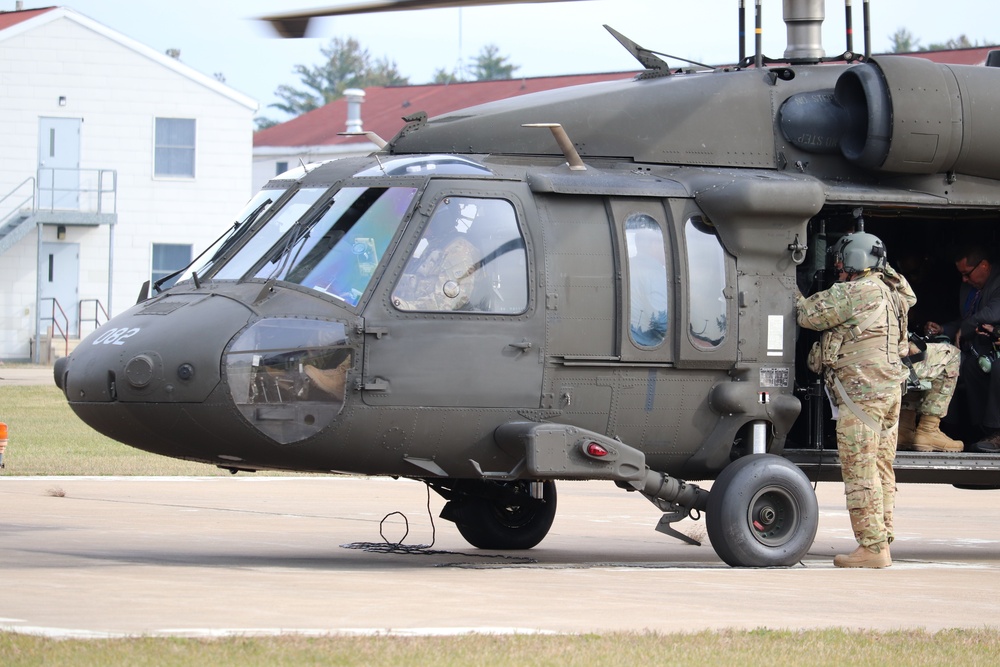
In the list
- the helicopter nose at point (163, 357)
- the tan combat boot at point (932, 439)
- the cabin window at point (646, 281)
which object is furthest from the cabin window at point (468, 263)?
the tan combat boot at point (932, 439)

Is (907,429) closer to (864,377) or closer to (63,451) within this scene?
(864,377)

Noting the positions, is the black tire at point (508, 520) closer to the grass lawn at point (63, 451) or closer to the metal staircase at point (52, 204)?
the grass lawn at point (63, 451)

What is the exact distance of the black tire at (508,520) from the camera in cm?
1202

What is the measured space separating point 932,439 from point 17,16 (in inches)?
1388

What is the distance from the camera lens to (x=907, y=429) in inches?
470

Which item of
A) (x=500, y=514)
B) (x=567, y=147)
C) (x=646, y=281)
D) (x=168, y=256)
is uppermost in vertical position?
(x=168, y=256)

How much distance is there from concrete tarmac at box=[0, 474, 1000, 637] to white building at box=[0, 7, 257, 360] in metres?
24.6

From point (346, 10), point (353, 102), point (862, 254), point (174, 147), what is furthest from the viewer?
point (353, 102)

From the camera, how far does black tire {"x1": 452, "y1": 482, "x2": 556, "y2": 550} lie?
1202 cm

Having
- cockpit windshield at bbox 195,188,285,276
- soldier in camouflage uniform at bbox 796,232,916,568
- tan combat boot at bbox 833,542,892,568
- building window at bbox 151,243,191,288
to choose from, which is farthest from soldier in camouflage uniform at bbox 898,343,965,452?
building window at bbox 151,243,191,288

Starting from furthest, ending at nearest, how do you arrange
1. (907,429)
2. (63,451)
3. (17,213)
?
1. (17,213)
2. (63,451)
3. (907,429)

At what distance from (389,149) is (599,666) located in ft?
17.7

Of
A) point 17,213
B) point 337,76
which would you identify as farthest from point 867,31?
point 337,76

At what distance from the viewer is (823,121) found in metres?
11.2
